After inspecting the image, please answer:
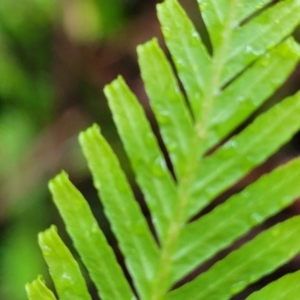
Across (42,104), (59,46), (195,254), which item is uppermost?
(59,46)

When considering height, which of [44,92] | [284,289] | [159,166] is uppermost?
[44,92]

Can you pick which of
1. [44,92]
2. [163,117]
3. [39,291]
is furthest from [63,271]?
[44,92]

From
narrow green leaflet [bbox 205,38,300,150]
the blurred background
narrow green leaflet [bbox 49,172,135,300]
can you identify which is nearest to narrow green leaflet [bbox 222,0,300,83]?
narrow green leaflet [bbox 205,38,300,150]

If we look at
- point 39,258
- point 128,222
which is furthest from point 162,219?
point 39,258

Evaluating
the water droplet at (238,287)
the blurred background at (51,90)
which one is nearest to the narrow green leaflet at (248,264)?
the water droplet at (238,287)

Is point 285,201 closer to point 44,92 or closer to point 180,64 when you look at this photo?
point 180,64

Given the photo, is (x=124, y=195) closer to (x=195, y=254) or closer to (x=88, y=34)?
(x=195, y=254)

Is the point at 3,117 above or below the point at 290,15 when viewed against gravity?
above

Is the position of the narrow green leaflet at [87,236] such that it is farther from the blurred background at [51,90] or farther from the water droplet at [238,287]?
the blurred background at [51,90]
